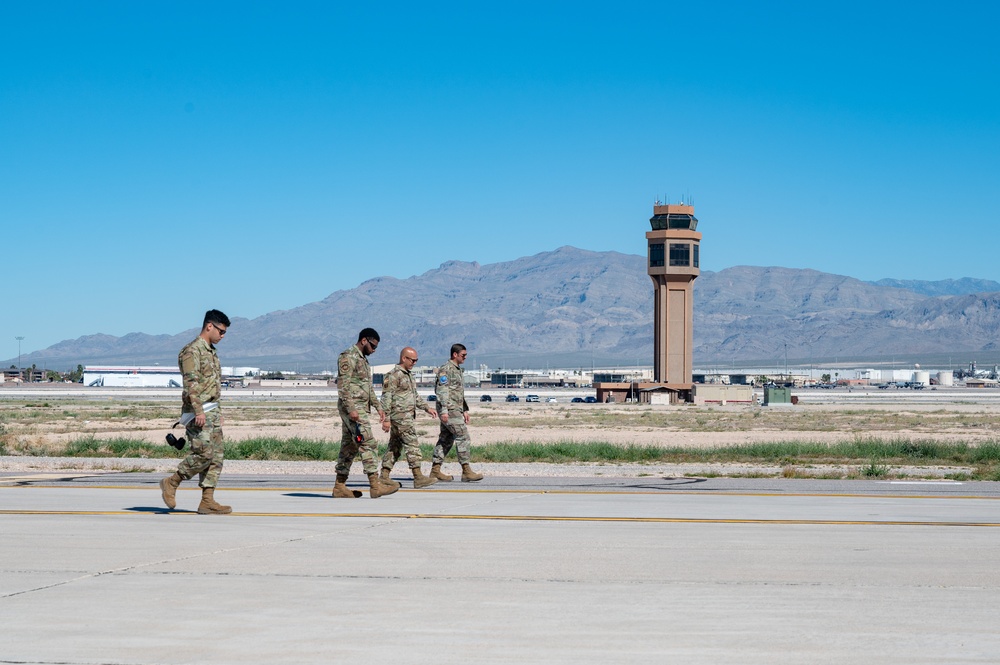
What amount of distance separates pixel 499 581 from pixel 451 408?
8.64 metres

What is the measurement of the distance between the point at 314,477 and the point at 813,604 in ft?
40.8

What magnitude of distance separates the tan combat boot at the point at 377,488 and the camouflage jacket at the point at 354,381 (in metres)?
0.85

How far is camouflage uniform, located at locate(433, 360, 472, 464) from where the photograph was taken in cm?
1734

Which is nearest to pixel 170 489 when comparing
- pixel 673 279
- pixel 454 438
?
pixel 454 438

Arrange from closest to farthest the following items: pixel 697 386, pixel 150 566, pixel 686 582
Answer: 1. pixel 686 582
2. pixel 150 566
3. pixel 697 386

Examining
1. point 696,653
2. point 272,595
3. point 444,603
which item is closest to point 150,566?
point 272,595

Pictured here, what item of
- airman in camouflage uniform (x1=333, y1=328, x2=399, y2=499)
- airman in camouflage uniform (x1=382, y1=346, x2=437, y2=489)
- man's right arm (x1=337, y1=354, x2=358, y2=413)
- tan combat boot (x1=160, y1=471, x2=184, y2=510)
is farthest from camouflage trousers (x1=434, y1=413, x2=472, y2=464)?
tan combat boot (x1=160, y1=471, x2=184, y2=510)

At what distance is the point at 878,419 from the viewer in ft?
227

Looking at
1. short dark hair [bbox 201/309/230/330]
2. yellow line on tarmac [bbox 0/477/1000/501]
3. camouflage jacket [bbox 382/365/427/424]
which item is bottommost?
yellow line on tarmac [bbox 0/477/1000/501]

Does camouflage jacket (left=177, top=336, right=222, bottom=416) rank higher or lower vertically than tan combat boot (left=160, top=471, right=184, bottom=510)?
higher

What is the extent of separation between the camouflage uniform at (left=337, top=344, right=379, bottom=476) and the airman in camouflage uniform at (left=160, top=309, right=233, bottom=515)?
1.78 m

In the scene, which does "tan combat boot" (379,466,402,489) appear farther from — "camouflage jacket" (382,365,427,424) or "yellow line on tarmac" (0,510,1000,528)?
"yellow line on tarmac" (0,510,1000,528)

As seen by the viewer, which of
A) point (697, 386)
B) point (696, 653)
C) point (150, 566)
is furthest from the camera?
point (697, 386)

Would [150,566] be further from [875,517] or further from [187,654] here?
[875,517]
